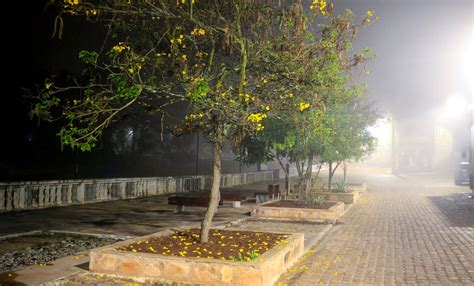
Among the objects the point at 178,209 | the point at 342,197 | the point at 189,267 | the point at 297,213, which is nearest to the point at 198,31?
the point at 189,267

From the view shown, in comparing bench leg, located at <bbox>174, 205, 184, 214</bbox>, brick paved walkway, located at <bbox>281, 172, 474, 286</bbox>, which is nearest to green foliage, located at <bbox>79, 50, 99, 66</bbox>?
brick paved walkway, located at <bbox>281, 172, 474, 286</bbox>

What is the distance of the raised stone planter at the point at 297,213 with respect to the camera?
47.5ft

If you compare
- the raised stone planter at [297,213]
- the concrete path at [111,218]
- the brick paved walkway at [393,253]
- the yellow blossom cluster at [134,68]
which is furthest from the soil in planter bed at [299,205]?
the yellow blossom cluster at [134,68]

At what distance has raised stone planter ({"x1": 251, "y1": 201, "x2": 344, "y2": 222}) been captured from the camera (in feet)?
47.5

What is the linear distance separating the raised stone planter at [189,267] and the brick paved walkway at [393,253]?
52cm

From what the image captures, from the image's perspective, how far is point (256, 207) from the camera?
15219 mm

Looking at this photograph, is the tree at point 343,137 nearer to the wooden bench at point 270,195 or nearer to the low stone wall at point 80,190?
the wooden bench at point 270,195

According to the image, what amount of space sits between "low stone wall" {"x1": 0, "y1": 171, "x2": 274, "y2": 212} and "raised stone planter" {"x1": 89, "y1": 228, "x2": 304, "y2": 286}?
9390 mm

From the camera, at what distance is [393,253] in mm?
9539

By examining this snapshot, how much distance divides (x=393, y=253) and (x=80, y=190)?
1264 cm

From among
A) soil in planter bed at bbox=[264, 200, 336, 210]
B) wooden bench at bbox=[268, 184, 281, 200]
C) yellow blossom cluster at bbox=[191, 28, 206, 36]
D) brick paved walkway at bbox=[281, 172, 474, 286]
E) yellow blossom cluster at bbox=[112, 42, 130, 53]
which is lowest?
brick paved walkway at bbox=[281, 172, 474, 286]

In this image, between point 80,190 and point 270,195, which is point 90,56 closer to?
point 80,190

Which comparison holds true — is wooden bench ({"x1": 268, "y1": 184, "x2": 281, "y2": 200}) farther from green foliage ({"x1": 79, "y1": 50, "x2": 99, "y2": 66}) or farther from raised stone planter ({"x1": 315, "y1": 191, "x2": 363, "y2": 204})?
green foliage ({"x1": 79, "y1": 50, "x2": 99, "y2": 66})

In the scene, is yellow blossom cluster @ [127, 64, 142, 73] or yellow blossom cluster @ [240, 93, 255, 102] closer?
yellow blossom cluster @ [127, 64, 142, 73]
